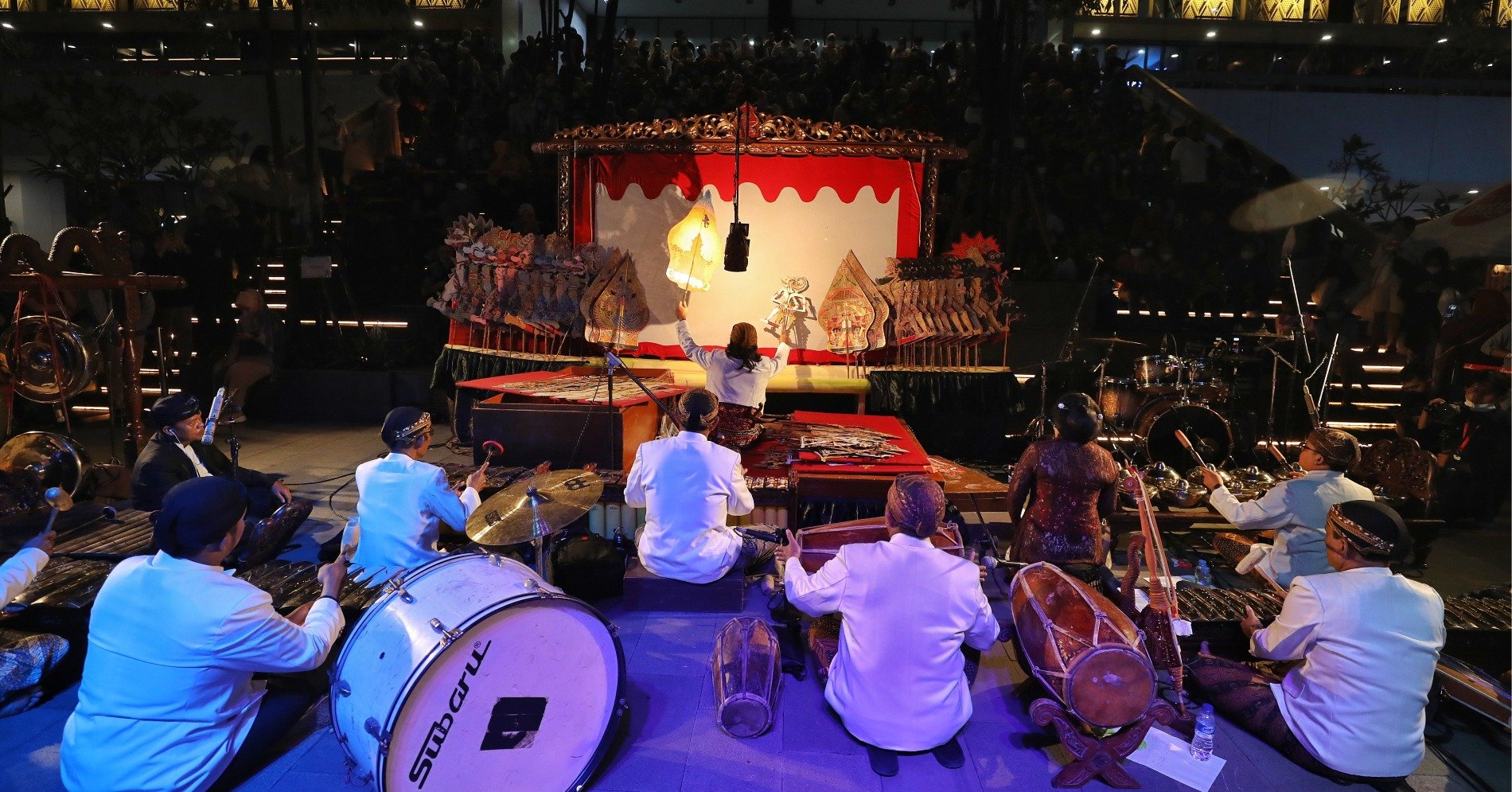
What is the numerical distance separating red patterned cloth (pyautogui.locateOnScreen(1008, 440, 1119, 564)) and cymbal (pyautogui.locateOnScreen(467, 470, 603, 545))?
2.57 metres

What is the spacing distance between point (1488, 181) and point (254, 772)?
1217 cm

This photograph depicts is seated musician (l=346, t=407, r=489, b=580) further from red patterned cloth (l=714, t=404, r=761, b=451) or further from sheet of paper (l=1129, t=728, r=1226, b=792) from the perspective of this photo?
sheet of paper (l=1129, t=728, r=1226, b=792)

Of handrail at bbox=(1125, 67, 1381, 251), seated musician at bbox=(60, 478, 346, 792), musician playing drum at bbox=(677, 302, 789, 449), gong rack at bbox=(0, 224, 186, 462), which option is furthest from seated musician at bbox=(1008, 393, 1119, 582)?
handrail at bbox=(1125, 67, 1381, 251)

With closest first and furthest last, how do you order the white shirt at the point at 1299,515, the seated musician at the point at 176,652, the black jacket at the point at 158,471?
the seated musician at the point at 176,652, the white shirt at the point at 1299,515, the black jacket at the point at 158,471

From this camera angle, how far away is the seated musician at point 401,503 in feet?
13.9

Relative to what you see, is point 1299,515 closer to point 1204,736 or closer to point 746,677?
point 1204,736

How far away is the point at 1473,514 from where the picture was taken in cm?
706

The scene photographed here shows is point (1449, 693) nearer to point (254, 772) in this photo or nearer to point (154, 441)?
point (254, 772)

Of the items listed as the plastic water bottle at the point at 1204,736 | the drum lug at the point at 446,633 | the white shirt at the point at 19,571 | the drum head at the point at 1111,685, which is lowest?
the plastic water bottle at the point at 1204,736

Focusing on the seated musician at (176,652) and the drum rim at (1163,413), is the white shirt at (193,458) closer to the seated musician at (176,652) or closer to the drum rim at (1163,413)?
the seated musician at (176,652)

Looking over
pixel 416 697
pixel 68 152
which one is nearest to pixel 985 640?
pixel 416 697

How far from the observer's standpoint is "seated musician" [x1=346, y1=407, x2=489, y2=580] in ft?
13.9

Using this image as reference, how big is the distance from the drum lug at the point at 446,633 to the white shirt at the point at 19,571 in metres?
2.09

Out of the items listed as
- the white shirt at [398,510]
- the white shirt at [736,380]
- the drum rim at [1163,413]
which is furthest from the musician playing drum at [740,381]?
the drum rim at [1163,413]
